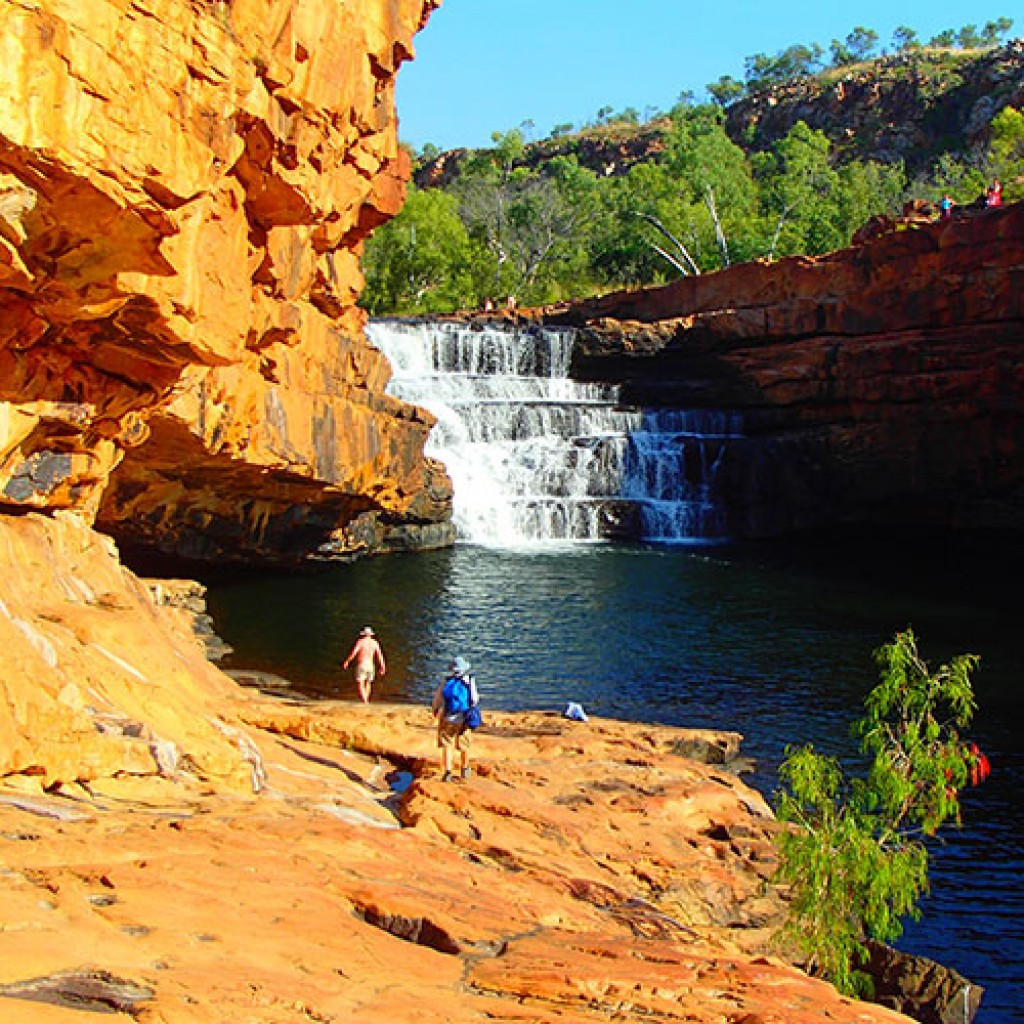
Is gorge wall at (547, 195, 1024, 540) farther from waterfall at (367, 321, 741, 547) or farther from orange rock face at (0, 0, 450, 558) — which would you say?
orange rock face at (0, 0, 450, 558)

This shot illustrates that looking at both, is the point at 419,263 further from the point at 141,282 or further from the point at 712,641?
the point at 141,282

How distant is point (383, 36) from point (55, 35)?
12.6 metres

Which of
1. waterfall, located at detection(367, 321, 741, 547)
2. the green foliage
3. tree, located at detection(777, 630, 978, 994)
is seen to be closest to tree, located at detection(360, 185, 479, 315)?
waterfall, located at detection(367, 321, 741, 547)

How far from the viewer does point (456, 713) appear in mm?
13758

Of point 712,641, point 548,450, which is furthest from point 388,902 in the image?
point 548,450

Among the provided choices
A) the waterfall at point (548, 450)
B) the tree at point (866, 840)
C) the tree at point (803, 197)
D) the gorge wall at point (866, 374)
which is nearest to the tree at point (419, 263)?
the tree at point (803, 197)

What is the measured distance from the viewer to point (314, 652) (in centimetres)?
2597

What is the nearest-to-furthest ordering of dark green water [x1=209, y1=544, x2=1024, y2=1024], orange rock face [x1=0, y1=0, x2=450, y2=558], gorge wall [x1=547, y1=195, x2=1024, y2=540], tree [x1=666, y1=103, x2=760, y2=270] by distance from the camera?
orange rock face [x1=0, y1=0, x2=450, y2=558]
dark green water [x1=209, y1=544, x2=1024, y2=1024]
gorge wall [x1=547, y1=195, x2=1024, y2=540]
tree [x1=666, y1=103, x2=760, y2=270]

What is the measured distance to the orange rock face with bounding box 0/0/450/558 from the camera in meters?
10.4

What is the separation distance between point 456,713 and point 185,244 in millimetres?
6659

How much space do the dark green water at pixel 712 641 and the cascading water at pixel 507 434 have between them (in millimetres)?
2937

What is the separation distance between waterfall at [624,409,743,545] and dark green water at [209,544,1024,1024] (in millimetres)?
4193

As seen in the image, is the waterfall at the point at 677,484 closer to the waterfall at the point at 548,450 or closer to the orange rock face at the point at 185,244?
the waterfall at the point at 548,450

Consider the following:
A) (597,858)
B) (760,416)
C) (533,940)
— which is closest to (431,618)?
(597,858)
